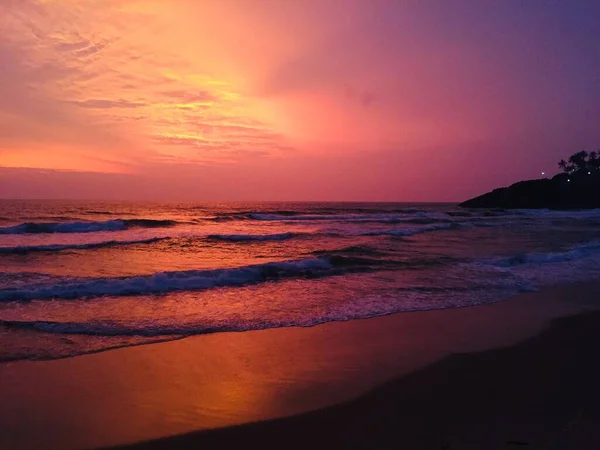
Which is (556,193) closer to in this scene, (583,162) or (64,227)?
(583,162)

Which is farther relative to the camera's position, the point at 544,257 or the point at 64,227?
the point at 64,227

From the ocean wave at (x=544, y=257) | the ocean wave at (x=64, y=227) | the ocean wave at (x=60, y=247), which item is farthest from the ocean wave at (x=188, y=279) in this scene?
the ocean wave at (x=64, y=227)

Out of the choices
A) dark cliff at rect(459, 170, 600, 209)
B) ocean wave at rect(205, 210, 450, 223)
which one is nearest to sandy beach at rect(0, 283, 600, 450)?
ocean wave at rect(205, 210, 450, 223)

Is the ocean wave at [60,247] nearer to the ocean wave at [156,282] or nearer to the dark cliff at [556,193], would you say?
the ocean wave at [156,282]

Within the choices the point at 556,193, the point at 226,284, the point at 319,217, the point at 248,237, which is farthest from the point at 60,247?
the point at 556,193

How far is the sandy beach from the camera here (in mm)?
3980

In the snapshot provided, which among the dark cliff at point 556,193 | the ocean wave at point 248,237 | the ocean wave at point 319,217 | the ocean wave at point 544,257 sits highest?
the dark cliff at point 556,193

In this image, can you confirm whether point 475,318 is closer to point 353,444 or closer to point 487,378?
point 487,378

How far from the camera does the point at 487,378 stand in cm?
535

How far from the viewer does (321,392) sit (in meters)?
4.95

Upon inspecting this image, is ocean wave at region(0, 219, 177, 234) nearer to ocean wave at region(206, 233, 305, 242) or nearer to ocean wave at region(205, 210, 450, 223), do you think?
ocean wave at region(206, 233, 305, 242)

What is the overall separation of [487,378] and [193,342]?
4.01 meters

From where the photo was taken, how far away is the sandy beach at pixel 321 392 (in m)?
3.98

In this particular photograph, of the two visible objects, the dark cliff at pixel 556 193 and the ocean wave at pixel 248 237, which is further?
the dark cliff at pixel 556 193
